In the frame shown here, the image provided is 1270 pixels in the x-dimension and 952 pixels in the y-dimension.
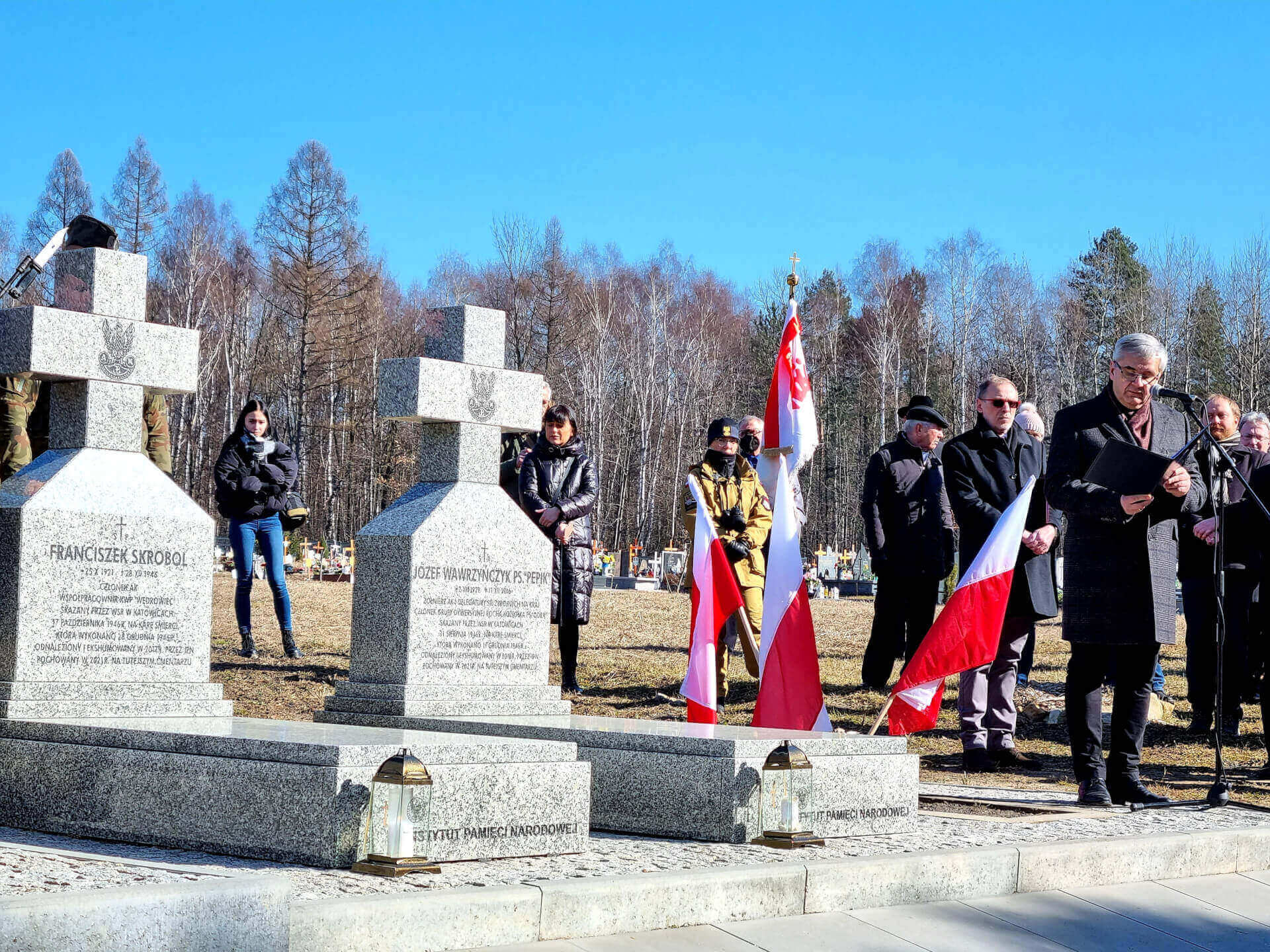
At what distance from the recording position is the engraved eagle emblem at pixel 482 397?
8.25m

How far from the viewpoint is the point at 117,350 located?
23.6 ft

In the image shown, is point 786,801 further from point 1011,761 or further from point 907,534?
point 907,534

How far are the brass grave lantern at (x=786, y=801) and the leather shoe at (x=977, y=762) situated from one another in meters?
3.17

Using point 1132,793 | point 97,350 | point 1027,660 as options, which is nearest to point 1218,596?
point 1132,793

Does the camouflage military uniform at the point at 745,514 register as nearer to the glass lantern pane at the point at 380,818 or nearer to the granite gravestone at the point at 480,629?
the granite gravestone at the point at 480,629

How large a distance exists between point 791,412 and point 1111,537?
3.47 metres

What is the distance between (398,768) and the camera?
4.77 m

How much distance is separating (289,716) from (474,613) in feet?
8.25

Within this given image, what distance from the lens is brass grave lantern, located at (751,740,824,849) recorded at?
18.4 feet

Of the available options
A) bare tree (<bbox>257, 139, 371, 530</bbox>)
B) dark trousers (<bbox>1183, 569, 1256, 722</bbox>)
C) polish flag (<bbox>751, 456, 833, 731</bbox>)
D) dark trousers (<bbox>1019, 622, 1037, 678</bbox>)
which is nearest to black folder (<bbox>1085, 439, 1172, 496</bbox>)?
polish flag (<bbox>751, 456, 833, 731</bbox>)

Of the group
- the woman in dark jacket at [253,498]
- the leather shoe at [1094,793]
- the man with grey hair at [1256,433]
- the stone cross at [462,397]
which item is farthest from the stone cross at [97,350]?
A: the man with grey hair at [1256,433]

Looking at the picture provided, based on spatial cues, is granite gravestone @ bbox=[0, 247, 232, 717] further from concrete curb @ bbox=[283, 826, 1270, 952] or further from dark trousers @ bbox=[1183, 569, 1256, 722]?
dark trousers @ bbox=[1183, 569, 1256, 722]

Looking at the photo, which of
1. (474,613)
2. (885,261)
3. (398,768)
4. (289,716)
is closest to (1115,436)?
(474,613)

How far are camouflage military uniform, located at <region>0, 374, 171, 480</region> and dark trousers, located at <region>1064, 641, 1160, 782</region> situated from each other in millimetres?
5299
